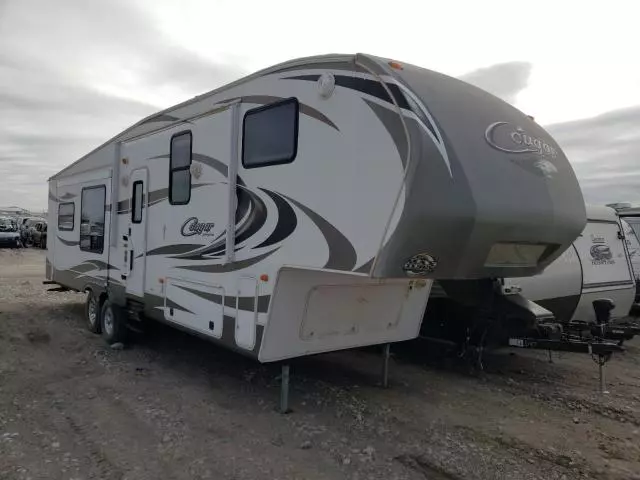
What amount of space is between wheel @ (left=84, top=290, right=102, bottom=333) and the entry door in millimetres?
1366

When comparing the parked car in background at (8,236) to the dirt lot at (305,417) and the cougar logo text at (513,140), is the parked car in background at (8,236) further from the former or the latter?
the cougar logo text at (513,140)

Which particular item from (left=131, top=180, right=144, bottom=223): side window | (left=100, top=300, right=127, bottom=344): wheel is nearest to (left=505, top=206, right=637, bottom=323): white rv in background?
(left=131, top=180, right=144, bottom=223): side window

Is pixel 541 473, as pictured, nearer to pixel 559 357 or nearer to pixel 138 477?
pixel 138 477

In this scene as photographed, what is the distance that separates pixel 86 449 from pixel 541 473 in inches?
139

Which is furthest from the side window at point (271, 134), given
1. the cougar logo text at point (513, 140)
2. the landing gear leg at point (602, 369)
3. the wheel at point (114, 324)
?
the landing gear leg at point (602, 369)

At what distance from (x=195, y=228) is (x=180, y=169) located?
2.66 feet

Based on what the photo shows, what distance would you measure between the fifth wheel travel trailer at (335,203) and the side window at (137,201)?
7.0 inches

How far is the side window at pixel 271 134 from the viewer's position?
4652 mm

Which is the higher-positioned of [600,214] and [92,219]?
[600,214]

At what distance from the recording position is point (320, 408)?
534cm

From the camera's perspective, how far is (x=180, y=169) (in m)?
6.17

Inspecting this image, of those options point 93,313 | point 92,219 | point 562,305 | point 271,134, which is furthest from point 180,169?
point 562,305

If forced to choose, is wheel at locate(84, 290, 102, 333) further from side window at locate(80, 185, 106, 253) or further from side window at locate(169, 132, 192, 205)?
side window at locate(169, 132, 192, 205)

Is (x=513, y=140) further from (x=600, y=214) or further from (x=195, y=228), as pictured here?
(x=600, y=214)
